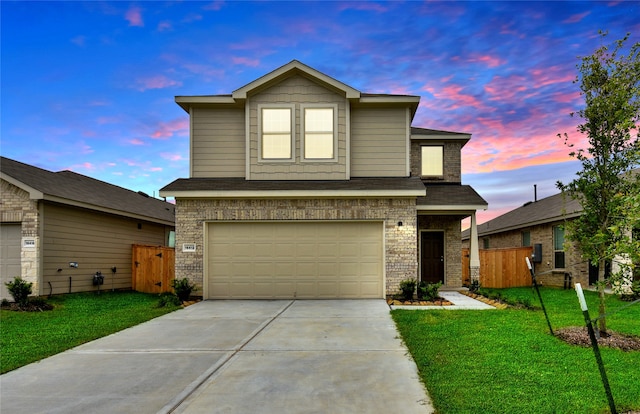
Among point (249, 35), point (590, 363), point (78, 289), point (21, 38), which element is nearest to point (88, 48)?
point (21, 38)

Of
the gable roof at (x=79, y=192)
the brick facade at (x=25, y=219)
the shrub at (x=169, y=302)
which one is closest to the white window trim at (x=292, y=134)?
the shrub at (x=169, y=302)

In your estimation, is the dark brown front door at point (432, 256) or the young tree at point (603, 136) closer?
the young tree at point (603, 136)

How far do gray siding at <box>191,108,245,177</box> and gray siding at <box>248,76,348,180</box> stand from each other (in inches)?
21.8

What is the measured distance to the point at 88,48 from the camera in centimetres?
1403

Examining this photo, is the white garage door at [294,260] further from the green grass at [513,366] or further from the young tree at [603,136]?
the young tree at [603,136]

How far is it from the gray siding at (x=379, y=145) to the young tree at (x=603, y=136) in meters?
6.78

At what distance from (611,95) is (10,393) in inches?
385

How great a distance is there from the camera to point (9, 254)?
13398 mm

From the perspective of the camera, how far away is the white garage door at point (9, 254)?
1329cm

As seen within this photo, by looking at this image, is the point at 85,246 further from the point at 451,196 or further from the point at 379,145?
the point at 451,196

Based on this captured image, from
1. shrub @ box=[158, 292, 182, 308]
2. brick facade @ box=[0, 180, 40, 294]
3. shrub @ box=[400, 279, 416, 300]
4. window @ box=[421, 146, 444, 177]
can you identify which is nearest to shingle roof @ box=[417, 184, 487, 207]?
window @ box=[421, 146, 444, 177]

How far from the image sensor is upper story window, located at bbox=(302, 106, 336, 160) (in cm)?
1405

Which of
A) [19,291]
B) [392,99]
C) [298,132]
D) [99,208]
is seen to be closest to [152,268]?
[99,208]

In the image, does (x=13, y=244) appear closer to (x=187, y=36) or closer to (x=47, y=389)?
(x=187, y=36)
